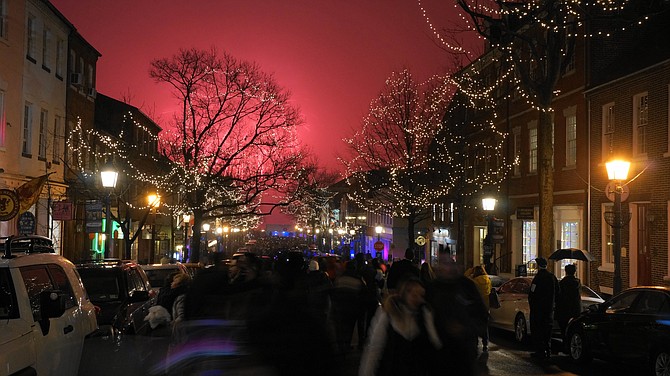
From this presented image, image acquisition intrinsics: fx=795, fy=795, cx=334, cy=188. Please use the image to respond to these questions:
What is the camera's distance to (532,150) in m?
35.7

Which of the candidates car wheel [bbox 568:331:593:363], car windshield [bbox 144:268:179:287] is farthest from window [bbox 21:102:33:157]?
car wheel [bbox 568:331:593:363]

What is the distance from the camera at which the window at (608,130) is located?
2705cm

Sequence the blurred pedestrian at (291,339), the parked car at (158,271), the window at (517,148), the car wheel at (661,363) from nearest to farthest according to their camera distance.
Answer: the blurred pedestrian at (291,339) < the car wheel at (661,363) < the parked car at (158,271) < the window at (517,148)

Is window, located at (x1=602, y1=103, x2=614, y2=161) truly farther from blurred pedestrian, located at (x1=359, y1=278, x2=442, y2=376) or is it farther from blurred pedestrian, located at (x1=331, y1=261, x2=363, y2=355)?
blurred pedestrian, located at (x1=359, y1=278, x2=442, y2=376)

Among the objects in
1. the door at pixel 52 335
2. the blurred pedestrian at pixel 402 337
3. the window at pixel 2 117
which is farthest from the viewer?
the window at pixel 2 117

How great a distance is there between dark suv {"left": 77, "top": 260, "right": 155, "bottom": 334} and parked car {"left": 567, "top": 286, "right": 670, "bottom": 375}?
7624 mm

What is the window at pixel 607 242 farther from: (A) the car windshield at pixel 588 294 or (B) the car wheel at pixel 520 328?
(B) the car wheel at pixel 520 328

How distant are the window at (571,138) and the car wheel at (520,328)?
13.6 metres

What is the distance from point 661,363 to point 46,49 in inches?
979

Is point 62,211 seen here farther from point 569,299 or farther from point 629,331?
point 629,331

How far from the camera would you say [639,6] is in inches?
586

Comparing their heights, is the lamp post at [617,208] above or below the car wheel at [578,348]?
above

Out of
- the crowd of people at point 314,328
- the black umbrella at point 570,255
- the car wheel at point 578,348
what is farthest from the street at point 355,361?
the black umbrella at point 570,255

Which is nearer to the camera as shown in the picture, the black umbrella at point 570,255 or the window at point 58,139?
the black umbrella at point 570,255
